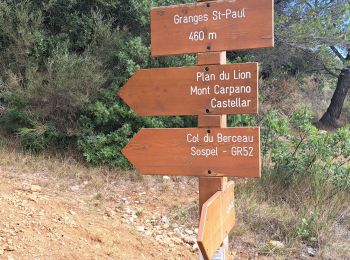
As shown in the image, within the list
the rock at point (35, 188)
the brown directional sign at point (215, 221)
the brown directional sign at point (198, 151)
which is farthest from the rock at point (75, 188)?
the brown directional sign at point (215, 221)

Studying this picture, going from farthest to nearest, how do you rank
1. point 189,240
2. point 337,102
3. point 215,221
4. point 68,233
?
point 337,102 < point 189,240 < point 68,233 < point 215,221

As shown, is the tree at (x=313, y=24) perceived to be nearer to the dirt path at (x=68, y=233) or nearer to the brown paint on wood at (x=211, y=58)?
the dirt path at (x=68, y=233)

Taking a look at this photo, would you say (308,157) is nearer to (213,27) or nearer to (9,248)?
→ (213,27)

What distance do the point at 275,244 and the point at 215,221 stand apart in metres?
2.12

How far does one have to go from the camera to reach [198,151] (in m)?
2.53

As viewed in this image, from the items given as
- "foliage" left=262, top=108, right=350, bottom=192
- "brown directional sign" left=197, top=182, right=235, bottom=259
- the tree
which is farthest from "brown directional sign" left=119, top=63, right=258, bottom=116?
the tree

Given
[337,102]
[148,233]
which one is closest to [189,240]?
[148,233]

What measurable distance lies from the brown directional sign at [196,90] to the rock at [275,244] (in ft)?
6.96

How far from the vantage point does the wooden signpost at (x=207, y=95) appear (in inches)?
96.5

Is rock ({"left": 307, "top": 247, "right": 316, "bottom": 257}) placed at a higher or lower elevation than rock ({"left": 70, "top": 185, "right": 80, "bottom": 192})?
lower

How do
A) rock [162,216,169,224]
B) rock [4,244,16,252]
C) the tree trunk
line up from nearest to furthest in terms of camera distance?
rock [4,244,16,252] < rock [162,216,169,224] < the tree trunk

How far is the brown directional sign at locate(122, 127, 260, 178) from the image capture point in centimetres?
244

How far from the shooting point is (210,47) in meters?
2.53

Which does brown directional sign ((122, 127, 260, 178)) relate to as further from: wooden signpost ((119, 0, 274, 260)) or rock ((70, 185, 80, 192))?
rock ((70, 185, 80, 192))
